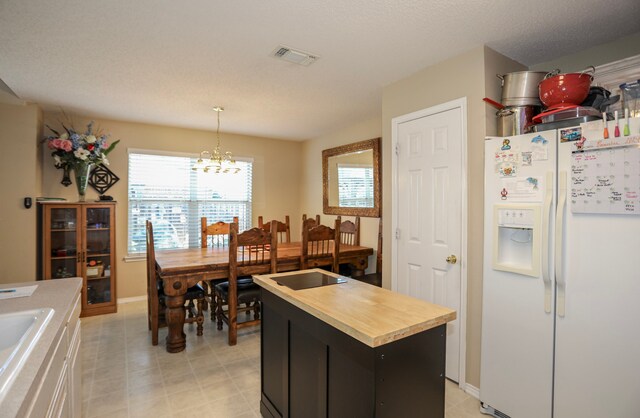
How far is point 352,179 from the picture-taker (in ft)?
14.8

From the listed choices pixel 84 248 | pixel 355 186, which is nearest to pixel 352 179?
pixel 355 186

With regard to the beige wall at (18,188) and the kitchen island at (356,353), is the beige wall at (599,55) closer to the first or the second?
the kitchen island at (356,353)

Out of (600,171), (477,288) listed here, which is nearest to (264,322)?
(477,288)

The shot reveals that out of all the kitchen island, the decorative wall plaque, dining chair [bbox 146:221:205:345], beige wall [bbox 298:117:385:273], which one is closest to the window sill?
the decorative wall plaque

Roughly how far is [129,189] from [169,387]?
2875 millimetres

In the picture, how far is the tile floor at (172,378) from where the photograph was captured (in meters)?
2.17

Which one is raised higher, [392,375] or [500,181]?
[500,181]

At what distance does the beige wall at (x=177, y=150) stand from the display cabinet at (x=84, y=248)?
0.29 metres

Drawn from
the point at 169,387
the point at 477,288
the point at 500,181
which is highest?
the point at 500,181

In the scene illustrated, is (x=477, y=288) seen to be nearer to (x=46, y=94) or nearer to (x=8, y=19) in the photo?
(x=8, y=19)

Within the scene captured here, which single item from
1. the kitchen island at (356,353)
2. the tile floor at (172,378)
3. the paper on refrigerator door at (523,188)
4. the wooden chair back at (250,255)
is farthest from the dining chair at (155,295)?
the paper on refrigerator door at (523,188)

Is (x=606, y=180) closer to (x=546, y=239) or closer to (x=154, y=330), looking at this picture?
(x=546, y=239)

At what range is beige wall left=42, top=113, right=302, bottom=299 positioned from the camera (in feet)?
13.3

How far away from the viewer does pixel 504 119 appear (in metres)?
2.22
